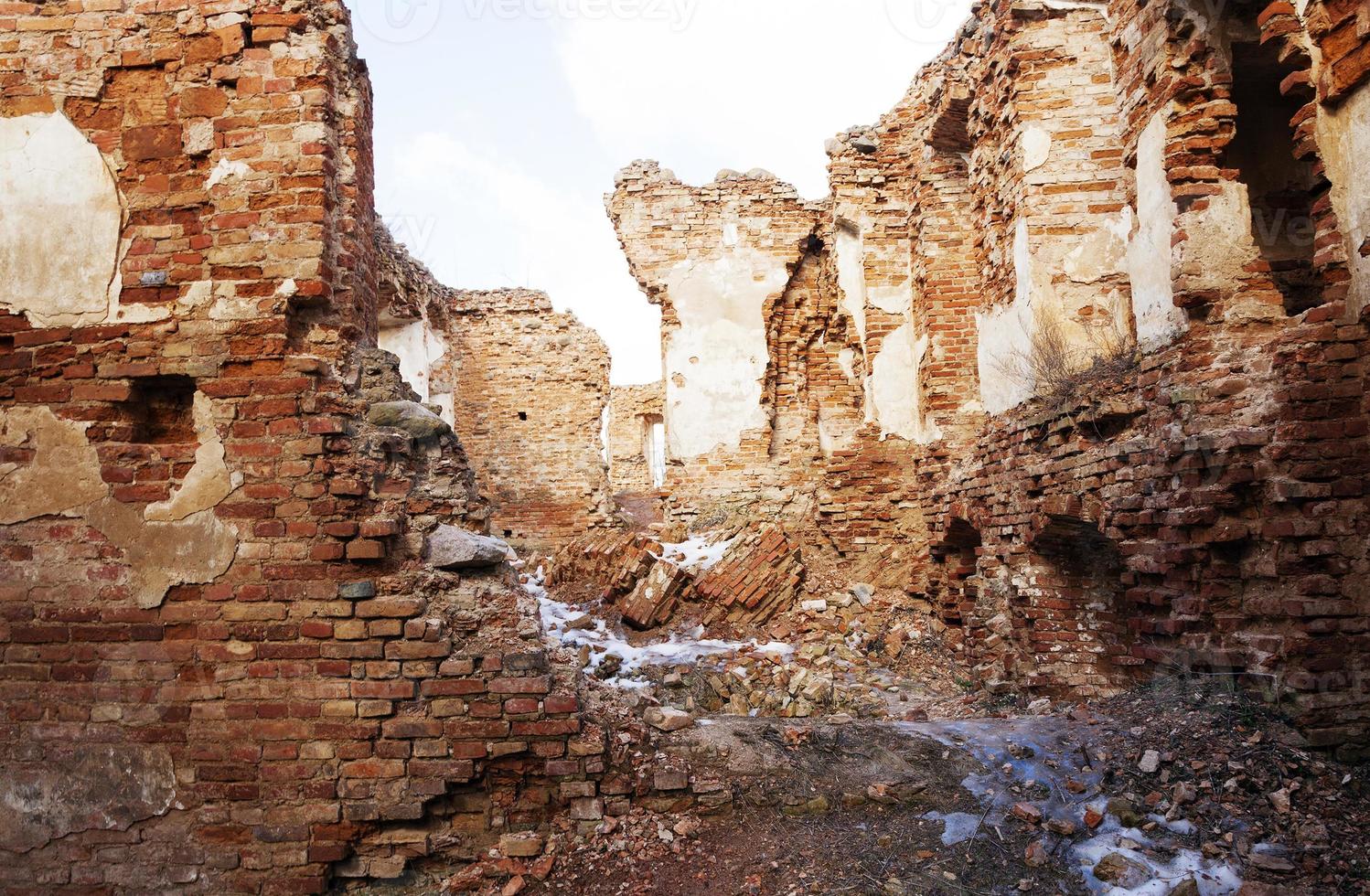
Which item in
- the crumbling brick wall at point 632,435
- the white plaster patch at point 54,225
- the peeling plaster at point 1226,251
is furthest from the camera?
the crumbling brick wall at point 632,435

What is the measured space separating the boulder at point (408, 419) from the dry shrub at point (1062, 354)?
425cm

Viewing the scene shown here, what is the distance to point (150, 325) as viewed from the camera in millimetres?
3383

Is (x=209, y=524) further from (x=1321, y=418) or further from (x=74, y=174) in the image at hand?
(x=1321, y=418)

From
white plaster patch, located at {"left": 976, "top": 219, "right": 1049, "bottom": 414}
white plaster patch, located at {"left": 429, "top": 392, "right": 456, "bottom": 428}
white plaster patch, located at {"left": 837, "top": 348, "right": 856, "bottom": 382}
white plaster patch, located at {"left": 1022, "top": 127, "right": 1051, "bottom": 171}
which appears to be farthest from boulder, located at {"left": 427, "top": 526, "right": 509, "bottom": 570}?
white plaster patch, located at {"left": 429, "top": 392, "right": 456, "bottom": 428}

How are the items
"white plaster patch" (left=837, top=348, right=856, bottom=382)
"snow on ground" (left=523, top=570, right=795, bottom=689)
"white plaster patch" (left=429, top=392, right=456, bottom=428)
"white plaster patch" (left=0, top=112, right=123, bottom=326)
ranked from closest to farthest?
"white plaster patch" (left=0, top=112, right=123, bottom=326) < "snow on ground" (left=523, top=570, right=795, bottom=689) < "white plaster patch" (left=837, top=348, right=856, bottom=382) < "white plaster patch" (left=429, top=392, right=456, bottom=428)

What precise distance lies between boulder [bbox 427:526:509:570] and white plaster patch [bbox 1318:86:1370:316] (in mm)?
4140

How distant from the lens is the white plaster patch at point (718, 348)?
11203 mm

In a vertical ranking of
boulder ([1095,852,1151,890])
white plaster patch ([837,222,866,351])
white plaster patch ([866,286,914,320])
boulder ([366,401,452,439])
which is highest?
white plaster patch ([837,222,866,351])

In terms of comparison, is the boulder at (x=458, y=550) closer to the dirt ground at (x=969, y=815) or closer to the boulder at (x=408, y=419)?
the boulder at (x=408, y=419)

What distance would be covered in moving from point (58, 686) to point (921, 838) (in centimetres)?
364

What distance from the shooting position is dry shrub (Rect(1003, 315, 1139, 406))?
5547 millimetres

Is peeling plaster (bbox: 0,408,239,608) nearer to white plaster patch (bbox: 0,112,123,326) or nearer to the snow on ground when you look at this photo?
white plaster patch (bbox: 0,112,123,326)

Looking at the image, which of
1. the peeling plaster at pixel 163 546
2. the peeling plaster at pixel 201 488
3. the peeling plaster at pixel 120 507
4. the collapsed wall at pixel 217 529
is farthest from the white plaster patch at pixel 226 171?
the peeling plaster at pixel 163 546

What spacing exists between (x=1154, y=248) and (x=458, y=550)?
15.1 feet
